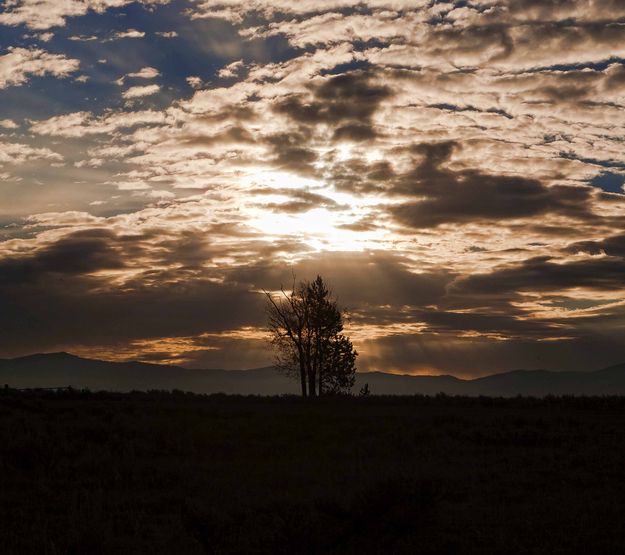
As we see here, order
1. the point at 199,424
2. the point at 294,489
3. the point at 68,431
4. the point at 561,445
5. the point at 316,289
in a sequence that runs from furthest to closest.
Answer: the point at 316,289
the point at 199,424
the point at 68,431
the point at 561,445
the point at 294,489

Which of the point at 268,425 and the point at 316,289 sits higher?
the point at 316,289

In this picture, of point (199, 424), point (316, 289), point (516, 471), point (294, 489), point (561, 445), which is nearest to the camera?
point (294, 489)

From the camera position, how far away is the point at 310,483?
690 inches

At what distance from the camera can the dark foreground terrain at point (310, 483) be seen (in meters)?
11.9

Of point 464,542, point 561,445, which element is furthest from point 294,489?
point 561,445

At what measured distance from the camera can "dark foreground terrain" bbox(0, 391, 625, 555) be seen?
11.9 m

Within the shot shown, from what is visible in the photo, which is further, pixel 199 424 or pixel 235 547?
pixel 199 424

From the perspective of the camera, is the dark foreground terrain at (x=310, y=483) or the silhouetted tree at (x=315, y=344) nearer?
the dark foreground terrain at (x=310, y=483)

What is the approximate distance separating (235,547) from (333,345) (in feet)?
184

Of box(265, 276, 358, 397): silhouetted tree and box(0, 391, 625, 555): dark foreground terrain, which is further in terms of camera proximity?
box(265, 276, 358, 397): silhouetted tree

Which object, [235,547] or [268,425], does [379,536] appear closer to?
[235,547]

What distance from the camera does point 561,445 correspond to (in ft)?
76.4

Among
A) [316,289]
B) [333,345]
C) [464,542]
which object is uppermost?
[316,289]

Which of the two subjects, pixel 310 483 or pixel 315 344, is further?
pixel 315 344
